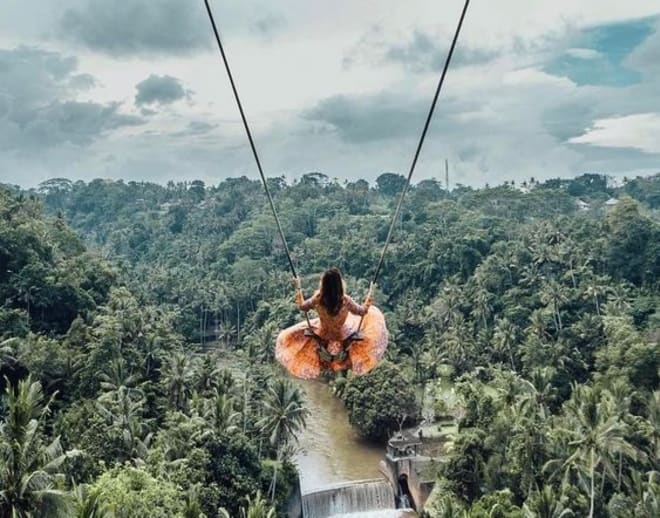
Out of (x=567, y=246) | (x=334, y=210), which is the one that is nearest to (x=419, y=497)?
(x=567, y=246)

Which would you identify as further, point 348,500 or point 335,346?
point 348,500

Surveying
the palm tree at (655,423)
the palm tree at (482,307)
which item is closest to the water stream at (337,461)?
the palm tree at (655,423)

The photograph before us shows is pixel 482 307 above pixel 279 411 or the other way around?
above

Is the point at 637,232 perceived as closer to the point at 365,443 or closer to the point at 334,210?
the point at 365,443

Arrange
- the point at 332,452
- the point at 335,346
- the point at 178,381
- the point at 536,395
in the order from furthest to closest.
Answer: the point at 332,452
the point at 178,381
the point at 536,395
the point at 335,346

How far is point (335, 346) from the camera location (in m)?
4.88

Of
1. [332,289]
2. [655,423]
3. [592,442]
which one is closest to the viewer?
[332,289]

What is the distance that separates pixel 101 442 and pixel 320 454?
36.3 ft

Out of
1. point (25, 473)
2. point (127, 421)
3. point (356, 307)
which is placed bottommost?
point (127, 421)

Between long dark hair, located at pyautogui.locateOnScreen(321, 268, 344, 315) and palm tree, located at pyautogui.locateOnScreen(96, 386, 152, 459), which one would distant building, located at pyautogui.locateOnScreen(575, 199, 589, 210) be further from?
long dark hair, located at pyautogui.locateOnScreen(321, 268, 344, 315)

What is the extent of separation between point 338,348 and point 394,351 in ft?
105

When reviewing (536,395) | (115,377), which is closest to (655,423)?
(536,395)

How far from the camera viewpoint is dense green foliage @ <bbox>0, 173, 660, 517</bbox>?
2009cm

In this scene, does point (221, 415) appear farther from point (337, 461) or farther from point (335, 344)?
point (335, 344)
